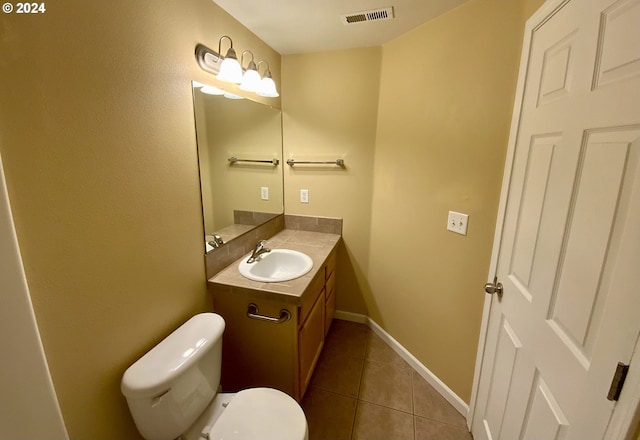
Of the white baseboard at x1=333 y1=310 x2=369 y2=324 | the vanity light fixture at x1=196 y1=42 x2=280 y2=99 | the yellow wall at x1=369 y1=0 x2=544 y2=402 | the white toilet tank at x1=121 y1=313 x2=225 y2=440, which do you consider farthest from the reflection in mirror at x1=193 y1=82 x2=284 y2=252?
the white baseboard at x1=333 y1=310 x2=369 y2=324

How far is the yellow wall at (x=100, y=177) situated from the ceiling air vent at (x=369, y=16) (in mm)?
810

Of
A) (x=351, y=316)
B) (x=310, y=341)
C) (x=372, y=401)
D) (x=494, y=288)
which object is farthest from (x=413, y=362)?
(x=494, y=288)

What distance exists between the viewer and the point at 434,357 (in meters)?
1.75

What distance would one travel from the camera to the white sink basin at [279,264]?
1715 mm

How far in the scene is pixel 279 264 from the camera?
1903 millimetres

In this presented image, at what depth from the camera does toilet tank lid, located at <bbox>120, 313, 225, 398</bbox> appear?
2.87 ft

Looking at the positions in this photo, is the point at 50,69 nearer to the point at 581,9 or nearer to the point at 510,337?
the point at 581,9

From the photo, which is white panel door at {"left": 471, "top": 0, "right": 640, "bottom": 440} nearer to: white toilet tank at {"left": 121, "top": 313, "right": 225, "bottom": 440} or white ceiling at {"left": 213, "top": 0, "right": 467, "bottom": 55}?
white ceiling at {"left": 213, "top": 0, "right": 467, "bottom": 55}

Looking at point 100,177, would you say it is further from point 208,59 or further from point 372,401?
point 372,401

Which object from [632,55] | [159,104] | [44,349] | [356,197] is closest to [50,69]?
[159,104]

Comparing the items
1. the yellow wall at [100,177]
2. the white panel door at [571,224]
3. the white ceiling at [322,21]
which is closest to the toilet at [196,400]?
the yellow wall at [100,177]

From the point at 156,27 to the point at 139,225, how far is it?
78 cm

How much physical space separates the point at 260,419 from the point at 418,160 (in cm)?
161

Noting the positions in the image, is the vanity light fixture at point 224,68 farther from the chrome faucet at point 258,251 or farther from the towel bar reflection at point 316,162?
the chrome faucet at point 258,251
